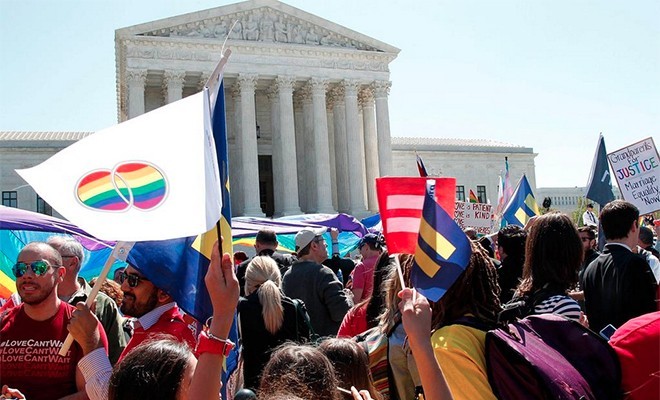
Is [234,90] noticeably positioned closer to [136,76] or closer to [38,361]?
[136,76]

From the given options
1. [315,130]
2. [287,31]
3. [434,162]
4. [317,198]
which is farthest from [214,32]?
[434,162]

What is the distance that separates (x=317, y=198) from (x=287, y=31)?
11.0 metres

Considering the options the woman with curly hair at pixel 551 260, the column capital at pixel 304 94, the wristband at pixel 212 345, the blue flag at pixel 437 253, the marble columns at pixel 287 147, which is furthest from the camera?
the column capital at pixel 304 94

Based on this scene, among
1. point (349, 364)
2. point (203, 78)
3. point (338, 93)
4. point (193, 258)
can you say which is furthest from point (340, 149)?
point (349, 364)

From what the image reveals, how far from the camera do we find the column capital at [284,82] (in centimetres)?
4019

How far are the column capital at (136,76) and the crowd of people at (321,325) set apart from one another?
108 ft

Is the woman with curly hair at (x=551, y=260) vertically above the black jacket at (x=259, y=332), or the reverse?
the woman with curly hair at (x=551, y=260)

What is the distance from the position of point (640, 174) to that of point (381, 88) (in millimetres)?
33897

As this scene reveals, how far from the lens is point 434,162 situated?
51312mm

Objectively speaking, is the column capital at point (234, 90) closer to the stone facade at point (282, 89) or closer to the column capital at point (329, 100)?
the stone facade at point (282, 89)

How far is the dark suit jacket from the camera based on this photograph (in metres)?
4.68

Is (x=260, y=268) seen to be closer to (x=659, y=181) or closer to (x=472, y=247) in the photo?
(x=472, y=247)

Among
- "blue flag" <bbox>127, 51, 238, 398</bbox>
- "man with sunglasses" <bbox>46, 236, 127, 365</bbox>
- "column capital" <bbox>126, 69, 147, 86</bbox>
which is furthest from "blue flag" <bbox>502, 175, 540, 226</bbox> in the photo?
"column capital" <bbox>126, 69, 147, 86</bbox>

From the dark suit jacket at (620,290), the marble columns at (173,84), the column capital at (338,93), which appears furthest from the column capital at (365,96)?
the dark suit jacket at (620,290)
